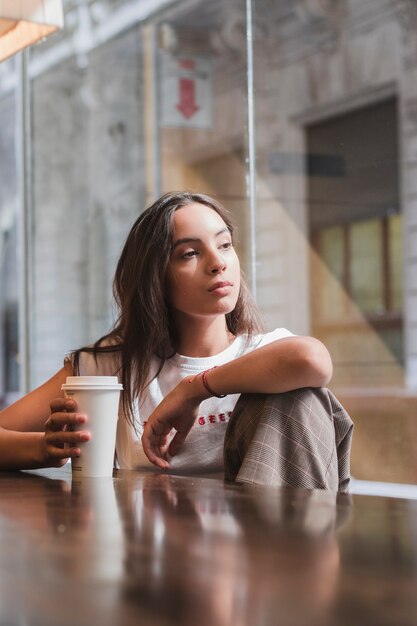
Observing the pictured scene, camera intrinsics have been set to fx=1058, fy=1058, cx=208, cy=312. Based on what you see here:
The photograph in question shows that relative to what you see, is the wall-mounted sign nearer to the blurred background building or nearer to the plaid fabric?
the blurred background building

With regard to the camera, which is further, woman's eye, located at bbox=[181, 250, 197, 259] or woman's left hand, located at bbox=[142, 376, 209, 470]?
woman's eye, located at bbox=[181, 250, 197, 259]

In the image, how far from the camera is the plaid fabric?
1271 mm

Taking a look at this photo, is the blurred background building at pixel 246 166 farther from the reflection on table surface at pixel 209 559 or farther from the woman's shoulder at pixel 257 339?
the reflection on table surface at pixel 209 559

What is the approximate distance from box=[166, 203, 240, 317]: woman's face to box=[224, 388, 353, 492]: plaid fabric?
12.9 inches

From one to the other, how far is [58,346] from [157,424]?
390cm

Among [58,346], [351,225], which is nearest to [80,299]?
[58,346]

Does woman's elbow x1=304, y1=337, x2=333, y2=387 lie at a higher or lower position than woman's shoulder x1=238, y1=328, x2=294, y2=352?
lower

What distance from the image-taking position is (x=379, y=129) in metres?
6.07

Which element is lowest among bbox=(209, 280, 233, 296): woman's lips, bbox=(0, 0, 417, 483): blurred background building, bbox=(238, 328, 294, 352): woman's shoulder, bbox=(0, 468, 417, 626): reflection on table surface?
bbox=(0, 468, 417, 626): reflection on table surface

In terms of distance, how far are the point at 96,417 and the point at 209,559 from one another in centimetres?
66

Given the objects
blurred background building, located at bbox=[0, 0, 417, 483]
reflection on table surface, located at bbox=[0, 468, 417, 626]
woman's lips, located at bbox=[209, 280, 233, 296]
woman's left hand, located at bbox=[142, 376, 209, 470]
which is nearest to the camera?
reflection on table surface, located at bbox=[0, 468, 417, 626]

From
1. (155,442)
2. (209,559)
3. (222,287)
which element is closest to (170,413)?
(155,442)

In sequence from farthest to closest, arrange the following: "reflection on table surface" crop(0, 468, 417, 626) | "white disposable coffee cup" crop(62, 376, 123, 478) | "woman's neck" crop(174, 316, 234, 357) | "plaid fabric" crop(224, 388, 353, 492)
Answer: "woman's neck" crop(174, 316, 234, 357)
"plaid fabric" crop(224, 388, 353, 492)
"white disposable coffee cup" crop(62, 376, 123, 478)
"reflection on table surface" crop(0, 468, 417, 626)

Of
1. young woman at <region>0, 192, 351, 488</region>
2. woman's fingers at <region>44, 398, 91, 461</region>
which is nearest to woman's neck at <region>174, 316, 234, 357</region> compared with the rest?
young woman at <region>0, 192, 351, 488</region>
